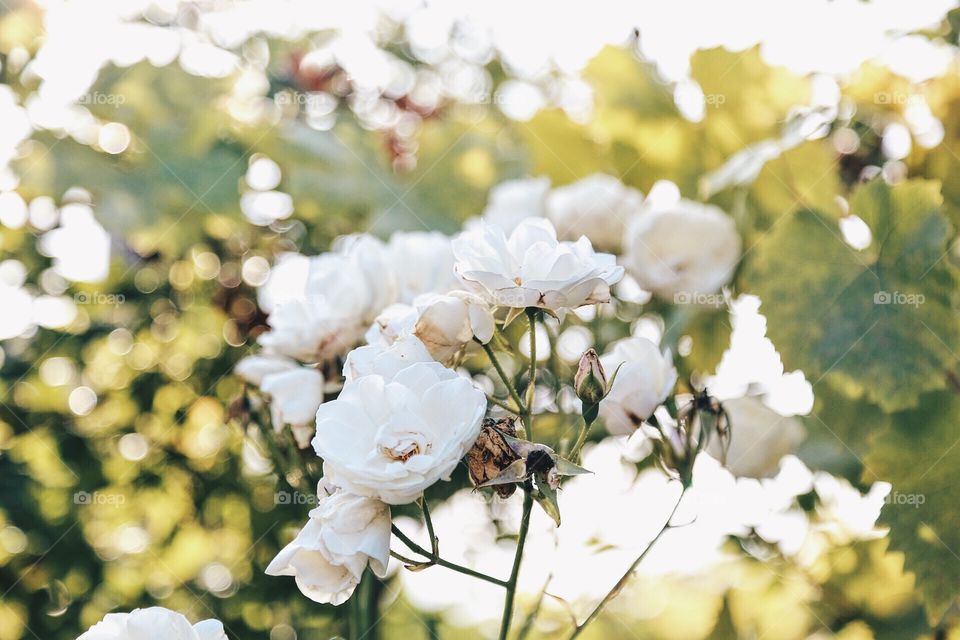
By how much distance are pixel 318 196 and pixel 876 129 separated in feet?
1.50

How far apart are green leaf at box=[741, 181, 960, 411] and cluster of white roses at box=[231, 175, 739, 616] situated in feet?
0.59

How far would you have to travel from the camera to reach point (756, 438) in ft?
1.86

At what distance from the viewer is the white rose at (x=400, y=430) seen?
1.20 feet

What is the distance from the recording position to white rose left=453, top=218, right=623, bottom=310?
40cm

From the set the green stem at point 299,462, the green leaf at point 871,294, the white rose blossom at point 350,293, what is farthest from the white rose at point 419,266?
the green leaf at point 871,294

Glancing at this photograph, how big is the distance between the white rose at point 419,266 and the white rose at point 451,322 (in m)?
0.13

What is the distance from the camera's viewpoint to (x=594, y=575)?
0.68 m

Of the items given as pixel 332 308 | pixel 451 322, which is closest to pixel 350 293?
pixel 332 308

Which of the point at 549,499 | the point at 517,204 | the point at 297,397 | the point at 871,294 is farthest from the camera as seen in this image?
the point at 517,204

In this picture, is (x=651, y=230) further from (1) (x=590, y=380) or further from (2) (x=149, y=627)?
(2) (x=149, y=627)

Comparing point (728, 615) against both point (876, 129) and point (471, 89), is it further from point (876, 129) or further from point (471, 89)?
point (471, 89)

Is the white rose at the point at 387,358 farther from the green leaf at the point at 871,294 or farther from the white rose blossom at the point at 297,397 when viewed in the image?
the green leaf at the point at 871,294

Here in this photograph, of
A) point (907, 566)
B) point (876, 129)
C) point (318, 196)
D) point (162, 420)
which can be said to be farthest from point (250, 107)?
point (907, 566)

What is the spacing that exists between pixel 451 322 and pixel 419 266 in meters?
0.16
